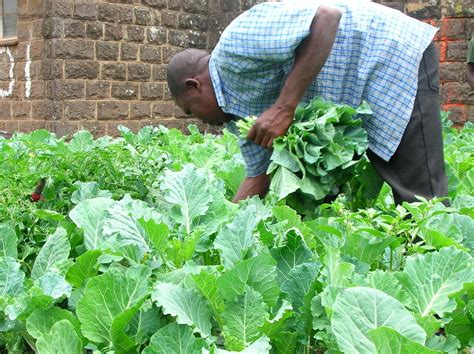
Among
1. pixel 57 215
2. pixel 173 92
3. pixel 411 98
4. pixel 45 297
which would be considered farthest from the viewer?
pixel 173 92

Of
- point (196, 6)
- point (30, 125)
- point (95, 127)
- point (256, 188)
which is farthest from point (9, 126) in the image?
point (256, 188)

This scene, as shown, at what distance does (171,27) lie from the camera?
12586mm

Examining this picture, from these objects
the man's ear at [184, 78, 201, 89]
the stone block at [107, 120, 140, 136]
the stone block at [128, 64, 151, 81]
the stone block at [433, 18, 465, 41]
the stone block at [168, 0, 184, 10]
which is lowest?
the stone block at [107, 120, 140, 136]

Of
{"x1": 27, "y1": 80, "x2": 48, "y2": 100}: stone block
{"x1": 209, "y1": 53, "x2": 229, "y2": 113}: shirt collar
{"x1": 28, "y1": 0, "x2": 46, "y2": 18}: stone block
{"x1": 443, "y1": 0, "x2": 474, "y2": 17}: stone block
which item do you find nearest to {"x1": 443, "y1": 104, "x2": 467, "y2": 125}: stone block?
{"x1": 443, "y1": 0, "x2": 474, "y2": 17}: stone block

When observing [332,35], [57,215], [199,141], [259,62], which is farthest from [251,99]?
[199,141]

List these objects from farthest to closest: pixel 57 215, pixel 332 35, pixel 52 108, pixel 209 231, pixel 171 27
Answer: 1. pixel 171 27
2. pixel 52 108
3. pixel 332 35
4. pixel 57 215
5. pixel 209 231

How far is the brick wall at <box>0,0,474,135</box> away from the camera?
11.3 metres

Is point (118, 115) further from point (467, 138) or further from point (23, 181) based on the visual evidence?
point (23, 181)

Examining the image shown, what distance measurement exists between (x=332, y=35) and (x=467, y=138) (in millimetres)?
3843

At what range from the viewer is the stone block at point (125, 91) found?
11.9 meters

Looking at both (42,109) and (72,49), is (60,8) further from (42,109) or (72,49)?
(42,109)

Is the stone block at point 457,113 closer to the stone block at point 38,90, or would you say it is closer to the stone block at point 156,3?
the stone block at point 156,3

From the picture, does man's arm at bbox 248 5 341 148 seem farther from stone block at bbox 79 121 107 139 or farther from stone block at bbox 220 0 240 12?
stone block at bbox 220 0 240 12

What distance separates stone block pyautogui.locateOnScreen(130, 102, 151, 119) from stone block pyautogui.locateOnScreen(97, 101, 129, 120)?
10cm
